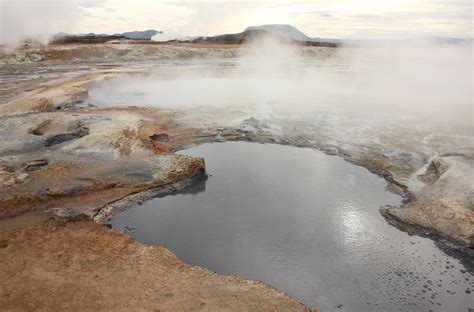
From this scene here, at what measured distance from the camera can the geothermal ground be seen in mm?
4434

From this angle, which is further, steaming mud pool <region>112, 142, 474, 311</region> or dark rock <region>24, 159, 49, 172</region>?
dark rock <region>24, 159, 49, 172</region>

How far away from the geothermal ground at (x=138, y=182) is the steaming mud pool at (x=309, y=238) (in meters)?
0.42

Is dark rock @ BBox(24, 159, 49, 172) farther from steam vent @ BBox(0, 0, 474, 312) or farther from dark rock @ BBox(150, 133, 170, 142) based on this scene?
dark rock @ BBox(150, 133, 170, 142)

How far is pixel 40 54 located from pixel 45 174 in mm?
25899

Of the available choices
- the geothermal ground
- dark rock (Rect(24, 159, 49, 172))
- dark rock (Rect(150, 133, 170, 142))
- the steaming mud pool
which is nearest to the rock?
the geothermal ground

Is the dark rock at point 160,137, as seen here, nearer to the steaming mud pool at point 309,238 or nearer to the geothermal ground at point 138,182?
the geothermal ground at point 138,182

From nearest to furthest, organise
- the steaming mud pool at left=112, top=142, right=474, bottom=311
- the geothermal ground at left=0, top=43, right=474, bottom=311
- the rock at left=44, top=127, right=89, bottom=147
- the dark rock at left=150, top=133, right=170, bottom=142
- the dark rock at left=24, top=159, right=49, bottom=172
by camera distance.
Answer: the geothermal ground at left=0, top=43, right=474, bottom=311, the steaming mud pool at left=112, top=142, right=474, bottom=311, the dark rock at left=24, top=159, right=49, bottom=172, the rock at left=44, top=127, right=89, bottom=147, the dark rock at left=150, top=133, right=170, bottom=142

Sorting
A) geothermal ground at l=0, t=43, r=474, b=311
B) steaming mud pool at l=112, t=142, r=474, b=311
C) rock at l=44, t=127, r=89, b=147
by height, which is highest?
rock at l=44, t=127, r=89, b=147

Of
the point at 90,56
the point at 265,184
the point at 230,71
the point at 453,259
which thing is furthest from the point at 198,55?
the point at 453,259

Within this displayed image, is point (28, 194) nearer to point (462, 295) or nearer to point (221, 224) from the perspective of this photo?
point (221, 224)


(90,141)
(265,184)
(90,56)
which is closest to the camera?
(265,184)

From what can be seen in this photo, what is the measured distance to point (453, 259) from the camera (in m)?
5.73

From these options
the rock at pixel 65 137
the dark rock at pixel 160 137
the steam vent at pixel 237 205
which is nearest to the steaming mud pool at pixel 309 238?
the steam vent at pixel 237 205

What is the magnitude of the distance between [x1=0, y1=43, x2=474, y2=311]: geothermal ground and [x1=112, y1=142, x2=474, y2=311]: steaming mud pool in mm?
416
